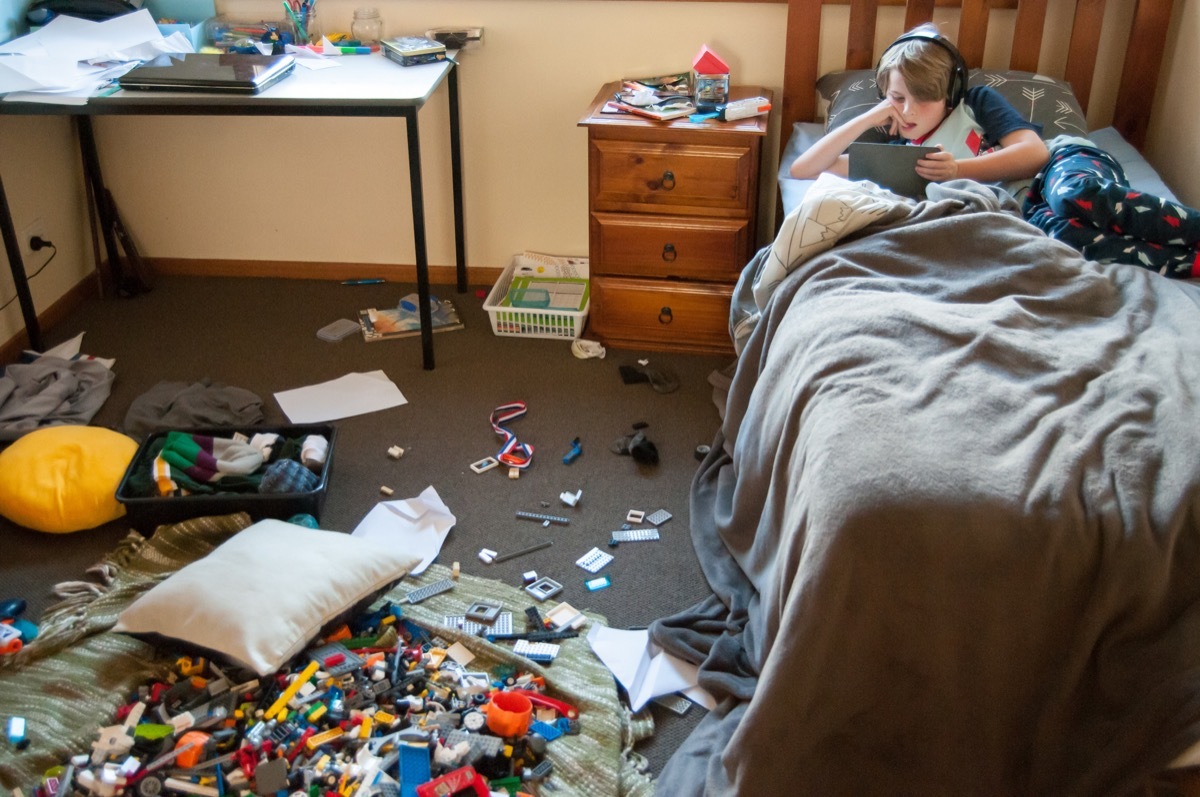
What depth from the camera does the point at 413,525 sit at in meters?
2.29

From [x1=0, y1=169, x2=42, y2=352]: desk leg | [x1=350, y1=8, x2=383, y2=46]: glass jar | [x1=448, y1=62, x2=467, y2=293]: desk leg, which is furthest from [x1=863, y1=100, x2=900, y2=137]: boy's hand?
[x1=0, y1=169, x2=42, y2=352]: desk leg

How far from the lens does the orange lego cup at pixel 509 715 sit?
1712 millimetres

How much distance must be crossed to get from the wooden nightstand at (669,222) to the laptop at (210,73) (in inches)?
31.8

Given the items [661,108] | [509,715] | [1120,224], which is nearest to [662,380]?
[661,108]

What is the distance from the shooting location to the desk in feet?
8.11

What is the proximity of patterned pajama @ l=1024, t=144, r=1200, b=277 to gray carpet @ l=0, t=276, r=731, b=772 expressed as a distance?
3.10ft

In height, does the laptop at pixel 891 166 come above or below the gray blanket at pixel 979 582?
above

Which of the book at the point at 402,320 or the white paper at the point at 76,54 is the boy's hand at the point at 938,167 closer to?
the book at the point at 402,320

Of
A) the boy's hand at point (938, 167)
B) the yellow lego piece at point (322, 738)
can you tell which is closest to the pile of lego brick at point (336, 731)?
the yellow lego piece at point (322, 738)

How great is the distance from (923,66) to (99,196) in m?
2.46

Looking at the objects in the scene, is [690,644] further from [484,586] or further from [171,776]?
[171,776]

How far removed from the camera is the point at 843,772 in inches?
60.1

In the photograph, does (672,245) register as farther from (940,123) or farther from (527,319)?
(940,123)

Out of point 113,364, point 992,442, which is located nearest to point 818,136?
point 992,442
